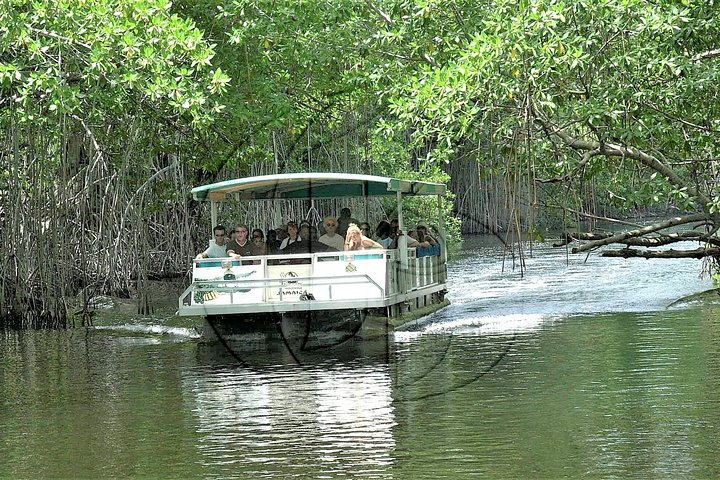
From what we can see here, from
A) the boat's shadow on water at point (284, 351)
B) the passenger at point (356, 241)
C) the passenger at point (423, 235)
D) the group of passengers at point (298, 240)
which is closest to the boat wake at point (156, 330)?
the group of passengers at point (298, 240)

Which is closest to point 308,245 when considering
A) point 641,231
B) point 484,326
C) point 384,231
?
point 384,231

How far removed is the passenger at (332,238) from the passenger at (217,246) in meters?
1.38

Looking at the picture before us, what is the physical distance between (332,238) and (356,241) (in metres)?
1.00

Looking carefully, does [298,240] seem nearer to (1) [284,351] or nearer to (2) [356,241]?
(2) [356,241]

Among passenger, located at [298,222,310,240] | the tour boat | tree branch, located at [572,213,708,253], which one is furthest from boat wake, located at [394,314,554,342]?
passenger, located at [298,222,310,240]

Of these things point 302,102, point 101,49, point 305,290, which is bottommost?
point 305,290

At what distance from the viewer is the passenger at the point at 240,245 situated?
1697cm

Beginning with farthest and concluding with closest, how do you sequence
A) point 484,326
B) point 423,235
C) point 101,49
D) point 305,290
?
point 423,235, point 484,326, point 101,49, point 305,290

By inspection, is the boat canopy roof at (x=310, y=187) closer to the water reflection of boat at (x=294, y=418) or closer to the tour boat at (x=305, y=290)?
the tour boat at (x=305, y=290)

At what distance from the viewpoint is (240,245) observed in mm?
17188

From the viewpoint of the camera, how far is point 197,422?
35.4 feet

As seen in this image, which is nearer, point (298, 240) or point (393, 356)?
point (393, 356)

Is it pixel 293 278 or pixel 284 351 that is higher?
pixel 293 278

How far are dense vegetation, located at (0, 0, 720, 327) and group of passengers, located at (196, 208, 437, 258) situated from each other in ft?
4.86
